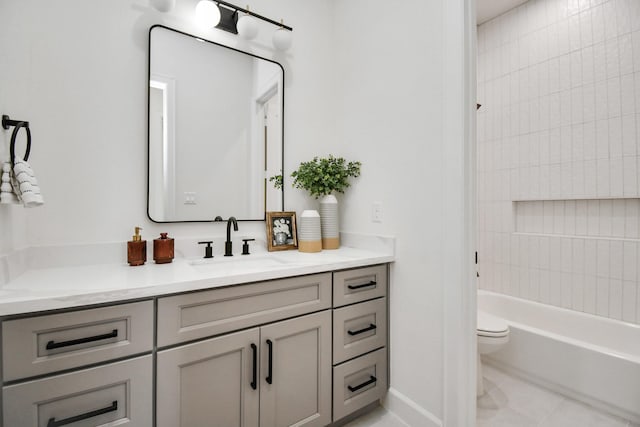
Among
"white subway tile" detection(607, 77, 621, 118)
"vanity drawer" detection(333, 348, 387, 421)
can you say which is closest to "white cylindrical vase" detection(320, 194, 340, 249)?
"vanity drawer" detection(333, 348, 387, 421)

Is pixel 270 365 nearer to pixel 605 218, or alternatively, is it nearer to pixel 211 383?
pixel 211 383

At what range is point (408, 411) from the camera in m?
1.51

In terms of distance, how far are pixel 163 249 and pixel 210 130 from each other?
692 mm

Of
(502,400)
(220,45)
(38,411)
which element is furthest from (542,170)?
(38,411)

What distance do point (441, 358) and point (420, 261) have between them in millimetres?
457

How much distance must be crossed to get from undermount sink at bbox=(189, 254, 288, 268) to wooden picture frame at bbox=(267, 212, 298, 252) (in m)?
0.14

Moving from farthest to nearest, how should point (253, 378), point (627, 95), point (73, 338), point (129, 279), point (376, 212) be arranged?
point (627, 95) < point (376, 212) < point (253, 378) < point (129, 279) < point (73, 338)

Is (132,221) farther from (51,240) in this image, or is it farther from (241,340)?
(241,340)

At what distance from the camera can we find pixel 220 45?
163cm

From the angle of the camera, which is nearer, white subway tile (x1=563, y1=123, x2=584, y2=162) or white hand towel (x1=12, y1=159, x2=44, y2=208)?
white hand towel (x1=12, y1=159, x2=44, y2=208)

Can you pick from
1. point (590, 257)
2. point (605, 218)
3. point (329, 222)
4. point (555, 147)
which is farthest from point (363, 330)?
point (555, 147)

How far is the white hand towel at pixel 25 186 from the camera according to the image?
0.92 m

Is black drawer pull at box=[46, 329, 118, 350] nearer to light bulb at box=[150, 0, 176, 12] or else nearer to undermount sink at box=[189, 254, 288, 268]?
undermount sink at box=[189, 254, 288, 268]

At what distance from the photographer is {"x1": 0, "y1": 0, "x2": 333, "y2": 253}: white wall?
1.18 metres
